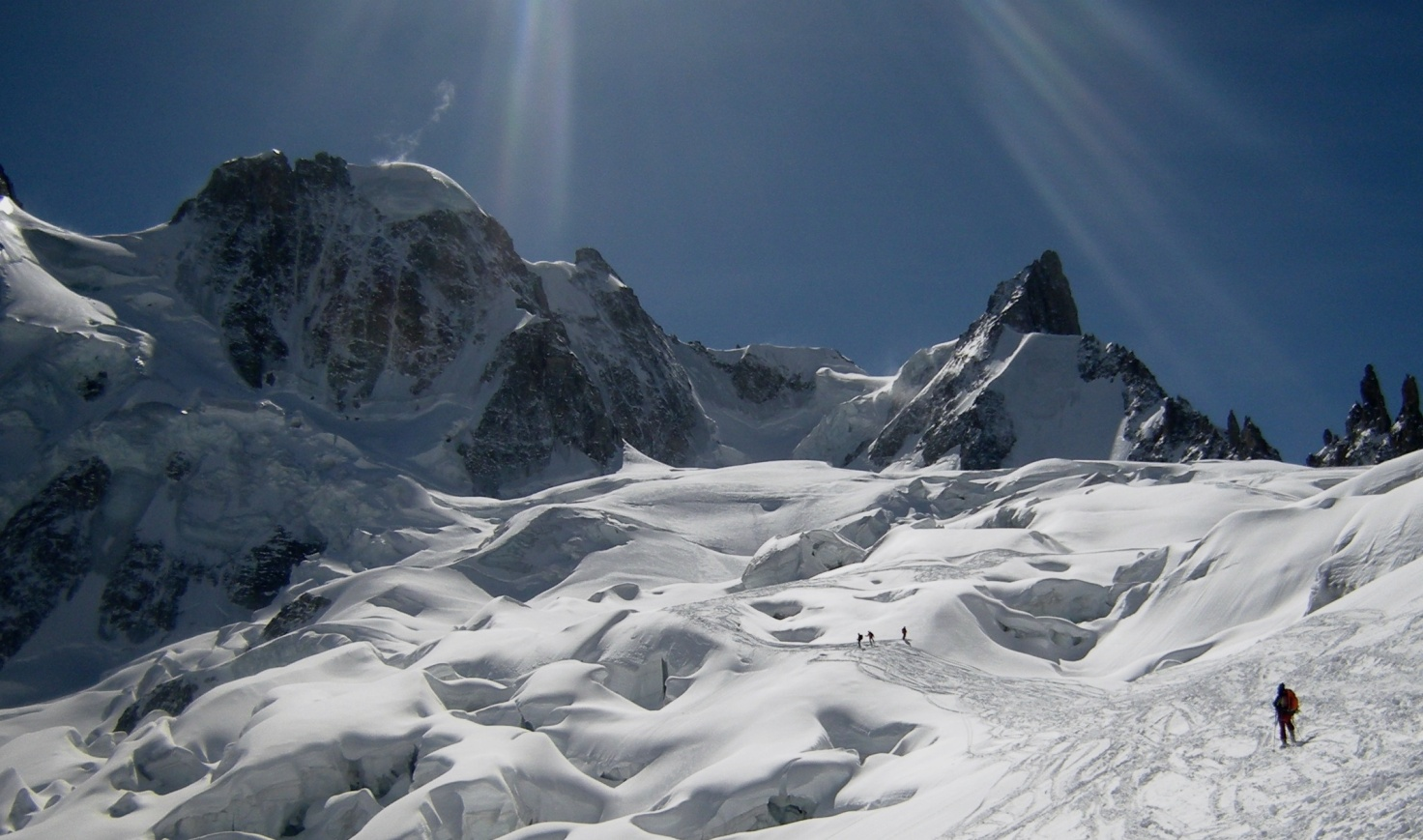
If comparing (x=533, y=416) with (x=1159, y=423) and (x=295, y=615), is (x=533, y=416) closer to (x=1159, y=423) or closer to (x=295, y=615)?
(x=295, y=615)

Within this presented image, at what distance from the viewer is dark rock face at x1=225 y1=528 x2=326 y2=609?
80750 millimetres

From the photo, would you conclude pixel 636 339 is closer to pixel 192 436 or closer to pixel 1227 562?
pixel 192 436

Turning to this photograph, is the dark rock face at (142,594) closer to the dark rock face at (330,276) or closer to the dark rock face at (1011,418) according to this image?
the dark rock face at (330,276)

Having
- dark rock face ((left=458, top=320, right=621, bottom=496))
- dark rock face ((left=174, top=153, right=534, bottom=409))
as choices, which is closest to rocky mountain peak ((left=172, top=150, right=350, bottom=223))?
dark rock face ((left=174, top=153, right=534, bottom=409))

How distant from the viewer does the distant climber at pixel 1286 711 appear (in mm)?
17297

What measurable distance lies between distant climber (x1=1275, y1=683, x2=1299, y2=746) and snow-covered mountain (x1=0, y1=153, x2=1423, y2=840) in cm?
48

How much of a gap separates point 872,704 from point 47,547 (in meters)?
79.9

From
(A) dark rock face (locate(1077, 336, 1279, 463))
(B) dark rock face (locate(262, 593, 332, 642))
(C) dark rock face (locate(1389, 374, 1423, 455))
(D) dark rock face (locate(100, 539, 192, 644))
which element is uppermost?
(A) dark rock face (locate(1077, 336, 1279, 463))

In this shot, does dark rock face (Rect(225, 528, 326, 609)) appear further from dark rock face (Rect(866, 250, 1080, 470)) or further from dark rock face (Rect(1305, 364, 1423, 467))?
dark rock face (Rect(1305, 364, 1423, 467))

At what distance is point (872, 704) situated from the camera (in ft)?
93.7

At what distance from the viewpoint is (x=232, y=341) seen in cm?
10806

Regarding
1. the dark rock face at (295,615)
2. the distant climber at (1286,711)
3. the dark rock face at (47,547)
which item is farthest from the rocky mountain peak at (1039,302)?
the distant climber at (1286,711)

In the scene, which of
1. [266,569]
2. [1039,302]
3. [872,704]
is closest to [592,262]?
[1039,302]

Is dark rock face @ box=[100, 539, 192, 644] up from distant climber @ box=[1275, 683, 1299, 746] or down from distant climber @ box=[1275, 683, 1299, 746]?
up
